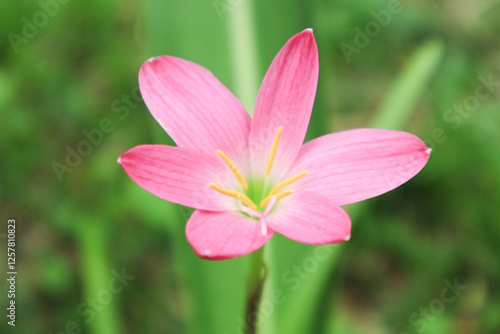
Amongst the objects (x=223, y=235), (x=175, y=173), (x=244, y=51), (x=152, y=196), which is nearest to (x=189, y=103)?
(x=175, y=173)

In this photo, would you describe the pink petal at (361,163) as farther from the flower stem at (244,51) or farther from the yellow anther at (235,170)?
the flower stem at (244,51)

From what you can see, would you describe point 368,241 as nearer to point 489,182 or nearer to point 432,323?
point 432,323

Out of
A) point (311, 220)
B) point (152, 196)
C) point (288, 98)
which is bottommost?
point (152, 196)

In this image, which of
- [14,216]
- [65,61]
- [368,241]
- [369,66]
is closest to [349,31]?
[369,66]

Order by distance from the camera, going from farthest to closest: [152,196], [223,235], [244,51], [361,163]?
[152,196], [244,51], [361,163], [223,235]

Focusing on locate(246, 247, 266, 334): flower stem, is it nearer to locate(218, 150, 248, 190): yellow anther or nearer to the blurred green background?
locate(218, 150, 248, 190): yellow anther

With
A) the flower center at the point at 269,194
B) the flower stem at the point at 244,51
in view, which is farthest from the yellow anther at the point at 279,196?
the flower stem at the point at 244,51

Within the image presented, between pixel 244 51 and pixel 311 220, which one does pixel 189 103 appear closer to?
pixel 311 220
